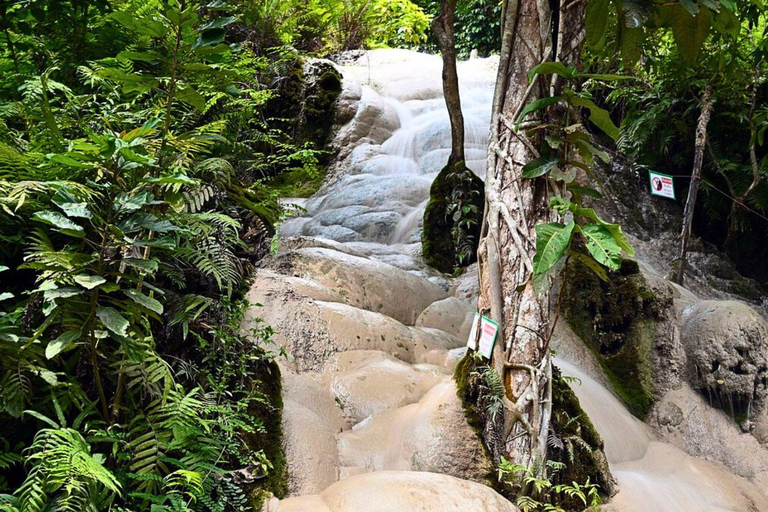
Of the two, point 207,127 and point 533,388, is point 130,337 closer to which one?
point 207,127

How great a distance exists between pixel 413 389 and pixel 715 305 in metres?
2.88

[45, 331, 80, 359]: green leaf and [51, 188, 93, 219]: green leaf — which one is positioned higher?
[51, 188, 93, 219]: green leaf

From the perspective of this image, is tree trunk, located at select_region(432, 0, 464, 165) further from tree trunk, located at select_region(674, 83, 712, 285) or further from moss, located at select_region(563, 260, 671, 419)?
tree trunk, located at select_region(674, 83, 712, 285)

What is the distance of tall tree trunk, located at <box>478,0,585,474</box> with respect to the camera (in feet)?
8.75

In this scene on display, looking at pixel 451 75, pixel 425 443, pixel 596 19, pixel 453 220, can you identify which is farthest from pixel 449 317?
pixel 451 75

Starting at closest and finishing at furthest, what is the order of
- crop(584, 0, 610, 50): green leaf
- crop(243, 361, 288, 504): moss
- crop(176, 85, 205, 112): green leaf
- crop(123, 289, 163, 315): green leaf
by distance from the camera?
crop(123, 289, 163, 315): green leaf
crop(176, 85, 205, 112): green leaf
crop(243, 361, 288, 504): moss
crop(584, 0, 610, 50): green leaf

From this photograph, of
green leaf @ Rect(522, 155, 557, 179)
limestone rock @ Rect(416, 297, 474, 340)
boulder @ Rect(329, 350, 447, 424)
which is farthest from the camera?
limestone rock @ Rect(416, 297, 474, 340)

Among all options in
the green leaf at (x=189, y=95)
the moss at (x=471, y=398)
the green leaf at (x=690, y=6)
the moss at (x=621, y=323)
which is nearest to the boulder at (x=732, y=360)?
the moss at (x=621, y=323)

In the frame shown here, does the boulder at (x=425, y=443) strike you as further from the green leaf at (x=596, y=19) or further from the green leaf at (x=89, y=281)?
the green leaf at (x=596, y=19)

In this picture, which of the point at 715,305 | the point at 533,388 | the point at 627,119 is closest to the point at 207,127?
the point at 533,388

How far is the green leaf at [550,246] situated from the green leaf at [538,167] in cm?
54

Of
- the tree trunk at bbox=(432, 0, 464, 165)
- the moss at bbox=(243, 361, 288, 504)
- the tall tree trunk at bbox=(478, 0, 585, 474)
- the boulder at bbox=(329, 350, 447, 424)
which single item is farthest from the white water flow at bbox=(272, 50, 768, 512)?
the tree trunk at bbox=(432, 0, 464, 165)

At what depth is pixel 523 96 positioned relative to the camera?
3.02 m

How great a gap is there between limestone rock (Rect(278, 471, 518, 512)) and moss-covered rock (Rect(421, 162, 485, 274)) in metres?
3.37
